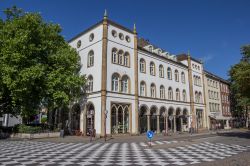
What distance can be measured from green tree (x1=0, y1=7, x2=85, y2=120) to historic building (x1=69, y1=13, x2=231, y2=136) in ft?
11.1

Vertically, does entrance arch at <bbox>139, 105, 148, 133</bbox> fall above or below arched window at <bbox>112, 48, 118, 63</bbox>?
below

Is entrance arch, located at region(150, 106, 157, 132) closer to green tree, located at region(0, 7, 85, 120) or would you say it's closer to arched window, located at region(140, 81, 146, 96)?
arched window, located at region(140, 81, 146, 96)

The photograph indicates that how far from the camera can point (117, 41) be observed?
37062 millimetres

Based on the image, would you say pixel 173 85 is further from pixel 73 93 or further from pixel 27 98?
pixel 27 98

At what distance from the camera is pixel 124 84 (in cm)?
3719

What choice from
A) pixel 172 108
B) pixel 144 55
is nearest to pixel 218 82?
pixel 172 108

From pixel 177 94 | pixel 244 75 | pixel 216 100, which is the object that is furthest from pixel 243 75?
pixel 216 100

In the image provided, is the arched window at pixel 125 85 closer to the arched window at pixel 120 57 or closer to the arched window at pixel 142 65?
the arched window at pixel 120 57

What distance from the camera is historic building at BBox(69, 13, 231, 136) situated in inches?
1344

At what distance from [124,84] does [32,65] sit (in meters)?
13.6

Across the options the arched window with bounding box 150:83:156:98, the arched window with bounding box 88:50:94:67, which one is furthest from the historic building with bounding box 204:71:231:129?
the arched window with bounding box 88:50:94:67

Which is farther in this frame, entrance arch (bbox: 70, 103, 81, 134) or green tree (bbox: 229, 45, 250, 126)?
entrance arch (bbox: 70, 103, 81, 134)

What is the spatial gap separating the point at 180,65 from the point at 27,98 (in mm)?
31789

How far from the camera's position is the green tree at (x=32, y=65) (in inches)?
1066
